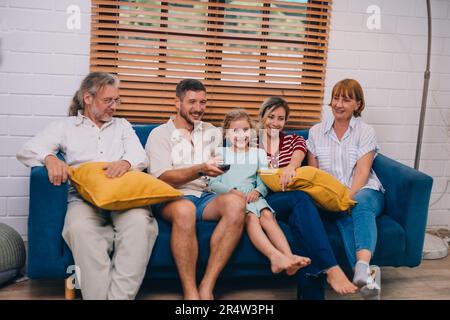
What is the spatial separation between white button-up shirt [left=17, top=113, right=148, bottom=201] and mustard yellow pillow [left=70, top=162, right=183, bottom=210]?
25 centimetres

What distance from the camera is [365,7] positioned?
3381 mm

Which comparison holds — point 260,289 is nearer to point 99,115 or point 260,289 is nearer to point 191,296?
point 191,296

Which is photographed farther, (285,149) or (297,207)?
(285,149)

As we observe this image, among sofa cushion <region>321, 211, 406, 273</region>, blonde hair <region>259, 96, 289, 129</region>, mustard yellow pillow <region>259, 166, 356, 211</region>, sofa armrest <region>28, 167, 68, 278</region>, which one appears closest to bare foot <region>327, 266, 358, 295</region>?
sofa cushion <region>321, 211, 406, 273</region>

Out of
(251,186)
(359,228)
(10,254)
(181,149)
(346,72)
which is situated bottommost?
(10,254)

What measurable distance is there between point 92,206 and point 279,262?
0.90 meters

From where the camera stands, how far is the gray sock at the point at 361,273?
7.59ft

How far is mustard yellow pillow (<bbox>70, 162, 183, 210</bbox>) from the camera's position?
228 cm

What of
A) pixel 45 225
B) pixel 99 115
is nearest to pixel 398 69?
pixel 99 115

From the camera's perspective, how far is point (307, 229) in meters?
2.41

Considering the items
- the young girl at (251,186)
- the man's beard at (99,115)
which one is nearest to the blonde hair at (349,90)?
the young girl at (251,186)

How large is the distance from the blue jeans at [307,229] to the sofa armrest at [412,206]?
0.50 metres

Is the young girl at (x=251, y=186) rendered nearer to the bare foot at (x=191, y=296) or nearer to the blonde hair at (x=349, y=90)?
the bare foot at (x=191, y=296)

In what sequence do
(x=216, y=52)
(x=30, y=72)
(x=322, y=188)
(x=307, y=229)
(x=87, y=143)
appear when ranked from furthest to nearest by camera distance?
(x=216, y=52) → (x=30, y=72) → (x=87, y=143) → (x=322, y=188) → (x=307, y=229)
